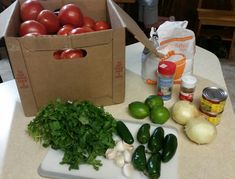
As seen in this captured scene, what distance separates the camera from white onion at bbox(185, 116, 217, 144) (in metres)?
0.71

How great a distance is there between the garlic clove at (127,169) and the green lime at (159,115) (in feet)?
0.60

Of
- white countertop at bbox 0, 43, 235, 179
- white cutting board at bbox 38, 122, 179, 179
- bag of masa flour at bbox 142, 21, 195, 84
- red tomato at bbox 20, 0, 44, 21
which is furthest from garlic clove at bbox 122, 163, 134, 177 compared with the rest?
red tomato at bbox 20, 0, 44, 21

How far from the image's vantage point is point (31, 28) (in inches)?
32.7

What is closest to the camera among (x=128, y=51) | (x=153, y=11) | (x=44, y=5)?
(x=44, y=5)

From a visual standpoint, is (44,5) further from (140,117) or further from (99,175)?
(99,175)

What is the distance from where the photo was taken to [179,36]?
0.90 metres

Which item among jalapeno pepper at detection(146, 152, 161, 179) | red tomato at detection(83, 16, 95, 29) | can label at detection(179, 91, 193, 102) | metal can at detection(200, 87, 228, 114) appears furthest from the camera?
red tomato at detection(83, 16, 95, 29)

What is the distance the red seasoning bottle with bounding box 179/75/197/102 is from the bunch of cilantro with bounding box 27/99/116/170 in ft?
0.86

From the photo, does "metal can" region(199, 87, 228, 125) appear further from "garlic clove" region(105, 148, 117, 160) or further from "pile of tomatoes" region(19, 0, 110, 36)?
"pile of tomatoes" region(19, 0, 110, 36)

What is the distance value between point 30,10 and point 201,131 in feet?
2.29

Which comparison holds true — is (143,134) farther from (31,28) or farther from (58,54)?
(31,28)

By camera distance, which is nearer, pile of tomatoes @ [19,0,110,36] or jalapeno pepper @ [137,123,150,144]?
jalapeno pepper @ [137,123,150,144]

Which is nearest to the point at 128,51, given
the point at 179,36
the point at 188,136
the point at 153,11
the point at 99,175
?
the point at 179,36

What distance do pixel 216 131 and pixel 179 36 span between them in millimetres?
351
